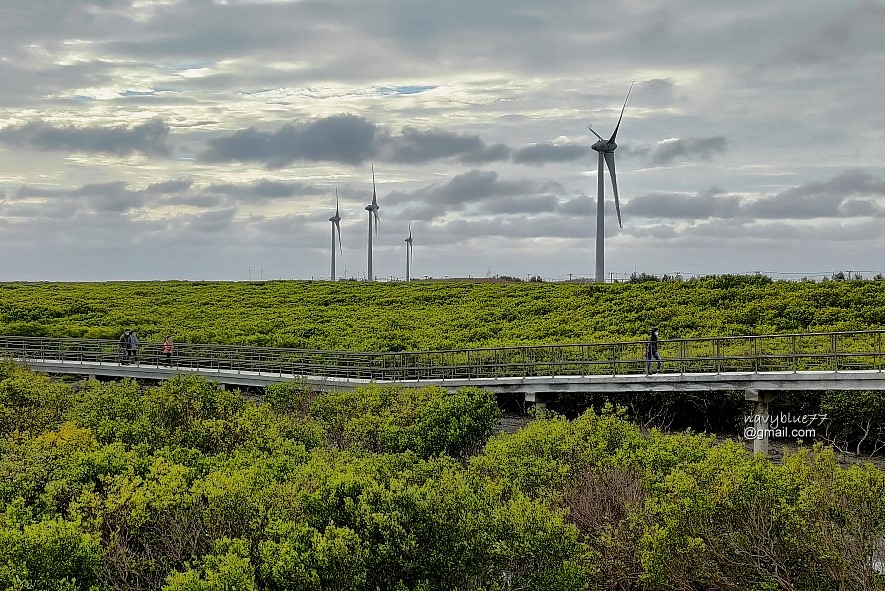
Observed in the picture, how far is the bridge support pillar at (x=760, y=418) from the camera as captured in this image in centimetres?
2591

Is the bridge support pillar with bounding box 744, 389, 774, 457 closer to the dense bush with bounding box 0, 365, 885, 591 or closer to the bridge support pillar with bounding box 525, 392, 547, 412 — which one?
the bridge support pillar with bounding box 525, 392, 547, 412

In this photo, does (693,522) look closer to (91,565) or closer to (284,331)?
(91,565)

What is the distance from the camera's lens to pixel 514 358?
35.9 m

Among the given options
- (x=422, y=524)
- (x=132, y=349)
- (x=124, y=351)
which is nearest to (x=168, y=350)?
(x=132, y=349)

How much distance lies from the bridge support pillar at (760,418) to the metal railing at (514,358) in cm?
77

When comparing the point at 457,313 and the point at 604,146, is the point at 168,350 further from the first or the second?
the point at 604,146

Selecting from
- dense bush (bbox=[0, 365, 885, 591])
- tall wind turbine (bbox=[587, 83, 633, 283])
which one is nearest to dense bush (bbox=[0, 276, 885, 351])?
tall wind turbine (bbox=[587, 83, 633, 283])

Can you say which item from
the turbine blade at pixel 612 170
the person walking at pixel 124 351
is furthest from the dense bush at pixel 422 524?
the turbine blade at pixel 612 170

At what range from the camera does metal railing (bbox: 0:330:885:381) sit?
29.0 meters

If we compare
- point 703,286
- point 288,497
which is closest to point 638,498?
point 288,497

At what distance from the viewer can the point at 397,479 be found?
13898mm

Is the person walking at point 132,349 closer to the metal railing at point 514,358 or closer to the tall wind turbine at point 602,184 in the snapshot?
the metal railing at point 514,358

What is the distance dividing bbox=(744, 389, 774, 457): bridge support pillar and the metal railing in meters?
0.77

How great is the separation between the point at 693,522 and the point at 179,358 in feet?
97.6
